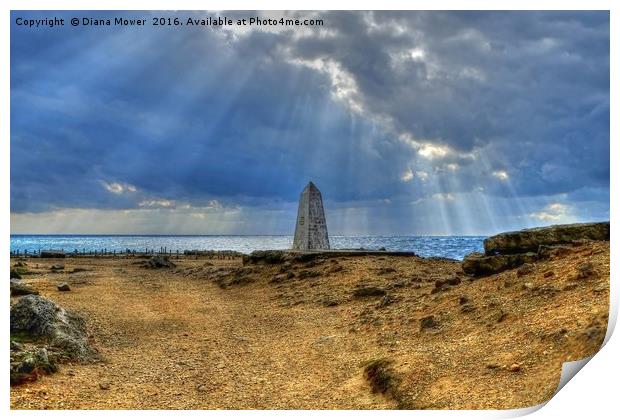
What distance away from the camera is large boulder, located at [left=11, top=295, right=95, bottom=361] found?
10.0m

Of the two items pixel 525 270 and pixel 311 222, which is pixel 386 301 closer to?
pixel 525 270

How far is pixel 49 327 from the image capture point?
10555 mm

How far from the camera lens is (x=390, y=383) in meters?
8.16

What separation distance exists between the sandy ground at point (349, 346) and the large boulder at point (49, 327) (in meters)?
0.60

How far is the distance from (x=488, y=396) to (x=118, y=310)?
499 inches

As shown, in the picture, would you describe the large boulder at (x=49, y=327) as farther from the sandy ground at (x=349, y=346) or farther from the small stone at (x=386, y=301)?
the small stone at (x=386, y=301)

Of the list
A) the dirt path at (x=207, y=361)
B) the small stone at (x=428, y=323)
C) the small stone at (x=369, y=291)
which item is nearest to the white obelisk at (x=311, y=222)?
the dirt path at (x=207, y=361)

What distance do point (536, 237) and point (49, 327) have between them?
508 inches

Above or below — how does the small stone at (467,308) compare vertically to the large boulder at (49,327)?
above

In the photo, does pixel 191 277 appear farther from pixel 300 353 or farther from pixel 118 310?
pixel 300 353

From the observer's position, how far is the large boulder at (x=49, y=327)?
10.0 metres

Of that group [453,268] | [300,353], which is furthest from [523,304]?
[453,268]

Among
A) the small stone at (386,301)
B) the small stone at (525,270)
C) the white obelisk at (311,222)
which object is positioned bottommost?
the small stone at (386,301)

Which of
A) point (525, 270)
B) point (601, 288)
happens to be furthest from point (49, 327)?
point (601, 288)
